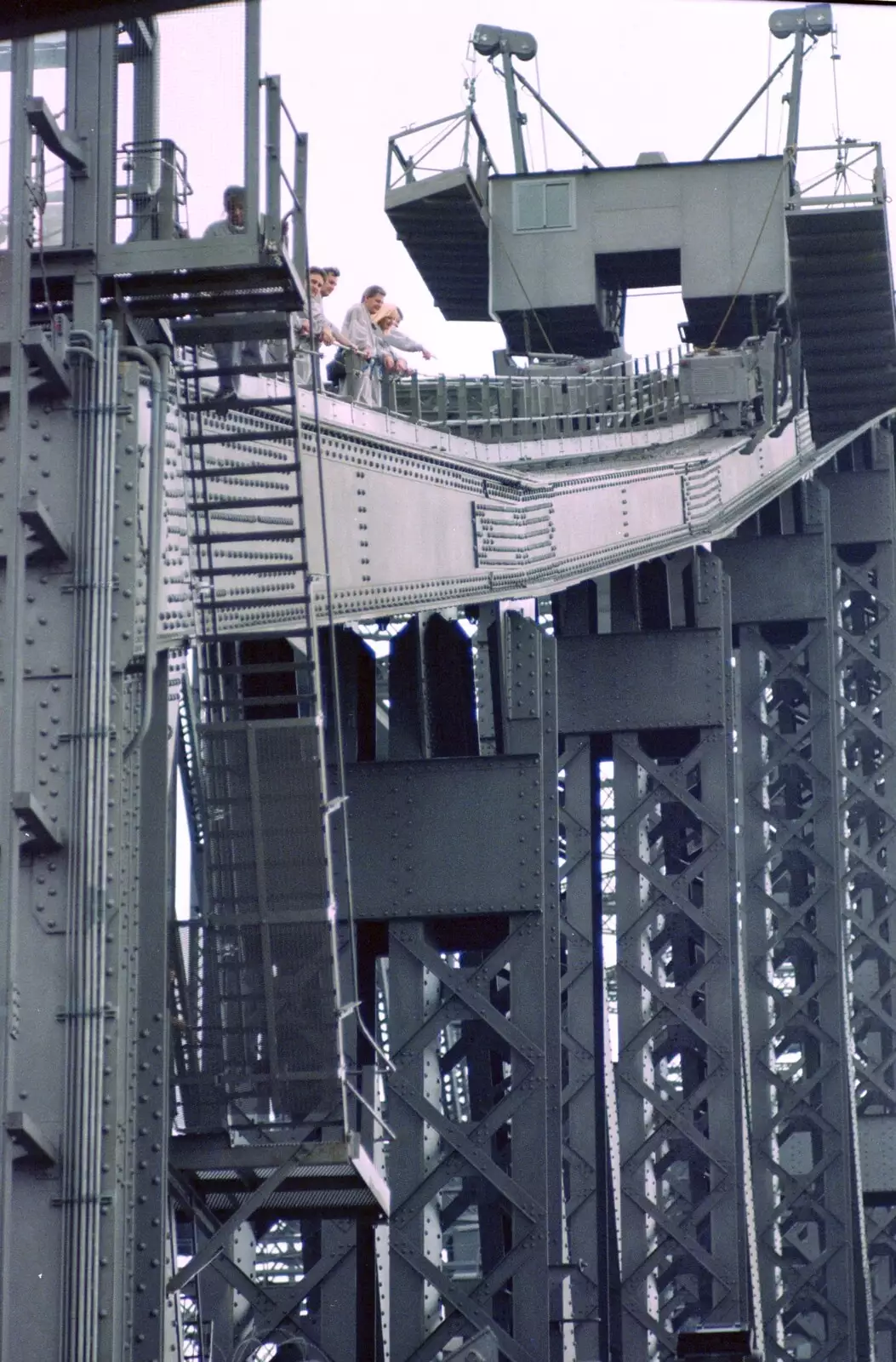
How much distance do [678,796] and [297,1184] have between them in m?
9.16

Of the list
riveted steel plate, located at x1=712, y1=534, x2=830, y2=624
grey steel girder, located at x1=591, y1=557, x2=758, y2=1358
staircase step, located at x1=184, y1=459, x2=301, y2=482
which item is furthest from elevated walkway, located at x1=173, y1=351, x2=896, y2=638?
riveted steel plate, located at x1=712, y1=534, x2=830, y2=624

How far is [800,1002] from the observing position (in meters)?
24.6

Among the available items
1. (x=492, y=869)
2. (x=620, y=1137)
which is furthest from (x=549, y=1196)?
(x=620, y=1137)

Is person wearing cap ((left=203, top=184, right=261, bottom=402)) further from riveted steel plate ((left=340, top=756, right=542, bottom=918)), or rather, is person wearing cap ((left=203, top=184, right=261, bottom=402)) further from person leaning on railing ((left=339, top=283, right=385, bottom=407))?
riveted steel plate ((left=340, top=756, right=542, bottom=918))

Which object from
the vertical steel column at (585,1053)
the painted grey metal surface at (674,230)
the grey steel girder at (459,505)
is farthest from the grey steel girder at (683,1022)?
the painted grey metal surface at (674,230)

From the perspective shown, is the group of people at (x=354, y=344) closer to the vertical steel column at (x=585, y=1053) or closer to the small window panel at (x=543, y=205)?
the vertical steel column at (x=585, y=1053)

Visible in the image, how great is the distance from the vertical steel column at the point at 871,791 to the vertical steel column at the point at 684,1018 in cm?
767

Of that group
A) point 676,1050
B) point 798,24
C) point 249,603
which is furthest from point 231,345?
point 798,24

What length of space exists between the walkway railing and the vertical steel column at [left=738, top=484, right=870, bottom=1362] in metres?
4.31

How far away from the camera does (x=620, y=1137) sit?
1942cm

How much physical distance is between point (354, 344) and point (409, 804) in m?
3.06

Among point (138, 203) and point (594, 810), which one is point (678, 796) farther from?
point (138, 203)

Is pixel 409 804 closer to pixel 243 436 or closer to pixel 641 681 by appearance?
pixel 243 436

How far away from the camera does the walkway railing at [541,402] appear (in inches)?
648
